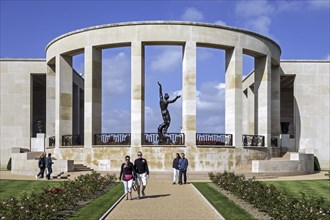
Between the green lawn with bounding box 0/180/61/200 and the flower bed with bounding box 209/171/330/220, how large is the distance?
28.3 feet

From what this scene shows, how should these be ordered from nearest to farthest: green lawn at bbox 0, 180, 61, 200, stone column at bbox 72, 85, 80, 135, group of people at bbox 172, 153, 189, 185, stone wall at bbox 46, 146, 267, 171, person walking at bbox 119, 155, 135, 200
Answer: person walking at bbox 119, 155, 135, 200, green lawn at bbox 0, 180, 61, 200, group of people at bbox 172, 153, 189, 185, stone wall at bbox 46, 146, 267, 171, stone column at bbox 72, 85, 80, 135

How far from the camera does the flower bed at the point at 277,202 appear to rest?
1336 cm

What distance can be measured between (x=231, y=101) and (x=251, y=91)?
17.8 metres

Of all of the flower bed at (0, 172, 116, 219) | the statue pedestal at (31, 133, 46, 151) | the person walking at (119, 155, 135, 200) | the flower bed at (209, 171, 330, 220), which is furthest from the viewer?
the statue pedestal at (31, 133, 46, 151)

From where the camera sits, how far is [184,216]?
1505cm

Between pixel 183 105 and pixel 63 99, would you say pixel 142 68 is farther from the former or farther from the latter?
pixel 63 99

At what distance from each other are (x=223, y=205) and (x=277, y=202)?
7.41 ft

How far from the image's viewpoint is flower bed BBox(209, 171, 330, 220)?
43.8 ft

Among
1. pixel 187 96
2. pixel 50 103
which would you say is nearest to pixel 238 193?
pixel 187 96

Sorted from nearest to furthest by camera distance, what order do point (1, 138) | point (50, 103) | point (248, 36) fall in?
point (248, 36)
point (50, 103)
point (1, 138)

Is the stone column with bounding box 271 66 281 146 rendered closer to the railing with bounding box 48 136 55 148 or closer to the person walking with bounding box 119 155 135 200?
the railing with bounding box 48 136 55 148

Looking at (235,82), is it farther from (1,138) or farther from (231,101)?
(1,138)

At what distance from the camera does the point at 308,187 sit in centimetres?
2494

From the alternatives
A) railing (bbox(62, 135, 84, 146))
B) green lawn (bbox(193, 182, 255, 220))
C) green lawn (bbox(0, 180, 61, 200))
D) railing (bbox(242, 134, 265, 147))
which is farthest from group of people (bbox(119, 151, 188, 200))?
railing (bbox(242, 134, 265, 147))
